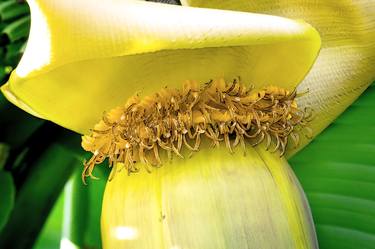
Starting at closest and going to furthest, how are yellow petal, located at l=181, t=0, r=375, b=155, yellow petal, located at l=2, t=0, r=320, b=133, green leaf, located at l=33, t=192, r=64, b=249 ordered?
1. yellow petal, located at l=2, t=0, r=320, b=133
2. yellow petal, located at l=181, t=0, r=375, b=155
3. green leaf, located at l=33, t=192, r=64, b=249

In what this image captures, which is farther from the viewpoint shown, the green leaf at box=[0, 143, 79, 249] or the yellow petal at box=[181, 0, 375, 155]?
the green leaf at box=[0, 143, 79, 249]

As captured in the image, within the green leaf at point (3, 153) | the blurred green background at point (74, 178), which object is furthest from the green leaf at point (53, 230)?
the green leaf at point (3, 153)

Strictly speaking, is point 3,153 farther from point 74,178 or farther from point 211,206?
point 211,206

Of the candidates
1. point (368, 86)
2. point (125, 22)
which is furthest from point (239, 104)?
point (368, 86)

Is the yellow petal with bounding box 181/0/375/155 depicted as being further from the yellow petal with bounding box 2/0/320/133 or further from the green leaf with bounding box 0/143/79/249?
the green leaf with bounding box 0/143/79/249

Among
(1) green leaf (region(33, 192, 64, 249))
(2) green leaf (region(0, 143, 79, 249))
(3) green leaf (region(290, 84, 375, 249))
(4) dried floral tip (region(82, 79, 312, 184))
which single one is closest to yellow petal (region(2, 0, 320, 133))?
(4) dried floral tip (region(82, 79, 312, 184))

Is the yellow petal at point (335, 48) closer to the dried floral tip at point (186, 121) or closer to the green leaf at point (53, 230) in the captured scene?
the dried floral tip at point (186, 121)

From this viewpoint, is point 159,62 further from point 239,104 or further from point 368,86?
point 368,86
